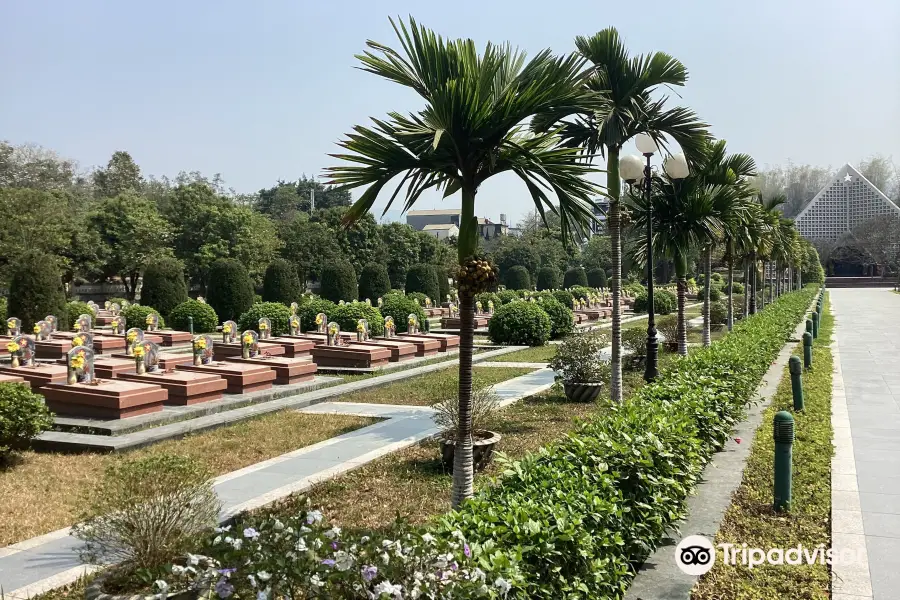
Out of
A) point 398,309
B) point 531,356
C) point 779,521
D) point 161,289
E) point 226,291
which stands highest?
point 161,289

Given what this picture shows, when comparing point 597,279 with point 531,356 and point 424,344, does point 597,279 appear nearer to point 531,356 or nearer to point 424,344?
point 531,356

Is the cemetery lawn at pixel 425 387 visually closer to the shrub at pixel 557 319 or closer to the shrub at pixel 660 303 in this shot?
the shrub at pixel 557 319

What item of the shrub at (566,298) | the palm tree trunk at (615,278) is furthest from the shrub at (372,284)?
the palm tree trunk at (615,278)

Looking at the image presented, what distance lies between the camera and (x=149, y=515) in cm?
390

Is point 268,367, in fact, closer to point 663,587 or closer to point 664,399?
point 664,399

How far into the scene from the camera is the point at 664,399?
23.3 ft

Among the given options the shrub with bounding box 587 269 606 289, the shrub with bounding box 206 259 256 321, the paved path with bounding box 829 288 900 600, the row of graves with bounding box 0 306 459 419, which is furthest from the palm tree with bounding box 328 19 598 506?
the shrub with bounding box 587 269 606 289

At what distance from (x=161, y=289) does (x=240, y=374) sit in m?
15.4

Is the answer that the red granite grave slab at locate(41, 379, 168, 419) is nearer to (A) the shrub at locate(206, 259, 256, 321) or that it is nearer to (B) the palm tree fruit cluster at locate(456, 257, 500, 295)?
(B) the palm tree fruit cluster at locate(456, 257, 500, 295)

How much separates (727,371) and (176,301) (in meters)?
21.8

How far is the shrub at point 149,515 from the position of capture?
3.83m

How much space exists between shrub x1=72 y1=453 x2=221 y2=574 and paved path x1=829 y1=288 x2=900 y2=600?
4.04 m

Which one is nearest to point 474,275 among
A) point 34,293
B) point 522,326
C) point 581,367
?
point 581,367

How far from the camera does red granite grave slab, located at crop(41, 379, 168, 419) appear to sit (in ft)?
30.6
